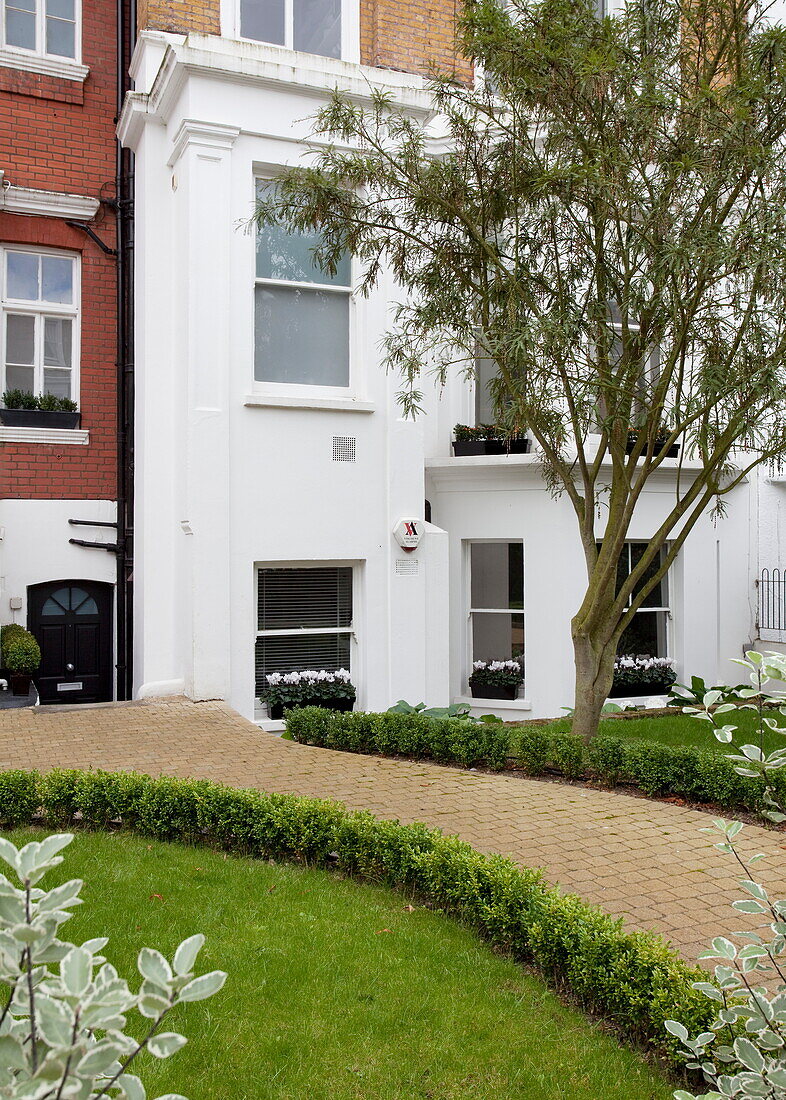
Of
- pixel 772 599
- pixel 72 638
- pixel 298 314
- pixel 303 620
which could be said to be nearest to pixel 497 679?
pixel 303 620

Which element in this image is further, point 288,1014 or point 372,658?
point 372,658

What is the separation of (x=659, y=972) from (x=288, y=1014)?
1.55 metres

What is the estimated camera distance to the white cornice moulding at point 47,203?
41.3 feet

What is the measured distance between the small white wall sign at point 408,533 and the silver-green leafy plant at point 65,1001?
33.3 feet

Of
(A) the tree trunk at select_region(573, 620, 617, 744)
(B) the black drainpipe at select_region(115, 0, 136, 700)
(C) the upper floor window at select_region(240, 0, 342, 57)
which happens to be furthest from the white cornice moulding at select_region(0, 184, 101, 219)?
(A) the tree trunk at select_region(573, 620, 617, 744)

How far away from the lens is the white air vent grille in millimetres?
11719

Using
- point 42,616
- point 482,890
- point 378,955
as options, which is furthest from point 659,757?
point 42,616

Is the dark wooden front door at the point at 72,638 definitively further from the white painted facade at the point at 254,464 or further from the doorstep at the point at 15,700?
the doorstep at the point at 15,700

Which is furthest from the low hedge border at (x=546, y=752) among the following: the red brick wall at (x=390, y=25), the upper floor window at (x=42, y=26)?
the upper floor window at (x=42, y=26)

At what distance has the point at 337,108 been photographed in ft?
27.0

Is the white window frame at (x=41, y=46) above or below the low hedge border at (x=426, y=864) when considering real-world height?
above

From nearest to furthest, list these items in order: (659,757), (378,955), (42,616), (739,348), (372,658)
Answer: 1. (378,955)
2. (659,757)
3. (739,348)
4. (372,658)
5. (42,616)

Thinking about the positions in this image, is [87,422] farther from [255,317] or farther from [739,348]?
[739,348]

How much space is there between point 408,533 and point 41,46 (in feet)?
26.8
